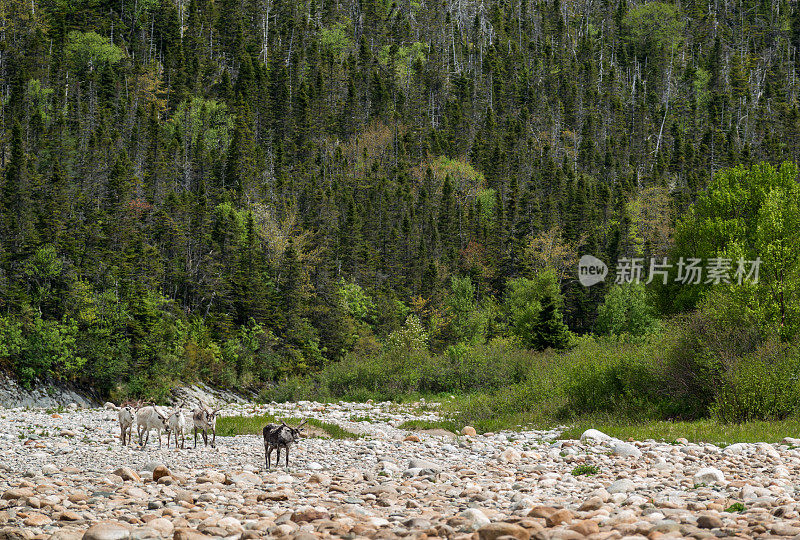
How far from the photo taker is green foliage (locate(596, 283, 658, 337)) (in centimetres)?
6050

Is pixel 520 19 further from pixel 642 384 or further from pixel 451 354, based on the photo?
pixel 642 384

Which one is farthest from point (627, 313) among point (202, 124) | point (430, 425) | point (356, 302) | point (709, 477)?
point (202, 124)

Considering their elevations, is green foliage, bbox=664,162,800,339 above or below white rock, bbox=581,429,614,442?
above

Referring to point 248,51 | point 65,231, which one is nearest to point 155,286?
point 65,231

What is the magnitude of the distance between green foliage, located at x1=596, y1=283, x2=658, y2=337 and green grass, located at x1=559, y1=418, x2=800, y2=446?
40072mm

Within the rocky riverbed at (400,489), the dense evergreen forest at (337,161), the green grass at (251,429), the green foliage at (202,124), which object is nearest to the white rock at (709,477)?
the rocky riverbed at (400,489)

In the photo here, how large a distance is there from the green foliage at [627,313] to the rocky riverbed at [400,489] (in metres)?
45.6

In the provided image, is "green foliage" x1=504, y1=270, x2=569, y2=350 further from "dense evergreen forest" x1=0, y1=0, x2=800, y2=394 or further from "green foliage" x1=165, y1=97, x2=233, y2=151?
"green foliage" x1=165, y1=97, x2=233, y2=151

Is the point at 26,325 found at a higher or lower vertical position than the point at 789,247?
lower

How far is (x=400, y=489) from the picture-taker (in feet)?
34.6

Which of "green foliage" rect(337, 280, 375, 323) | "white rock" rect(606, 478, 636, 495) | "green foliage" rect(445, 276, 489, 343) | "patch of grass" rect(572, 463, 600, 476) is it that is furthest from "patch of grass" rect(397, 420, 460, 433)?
"green foliage" rect(337, 280, 375, 323)

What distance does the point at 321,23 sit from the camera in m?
143

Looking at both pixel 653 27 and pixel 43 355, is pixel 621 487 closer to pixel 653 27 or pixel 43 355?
pixel 43 355

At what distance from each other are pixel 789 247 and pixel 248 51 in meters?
113
